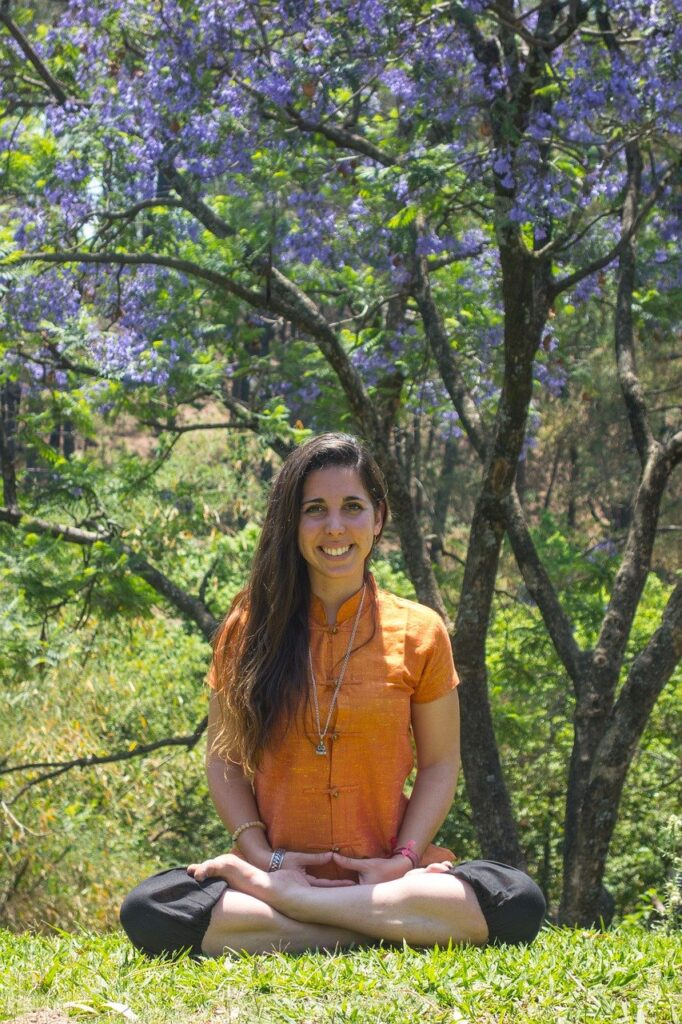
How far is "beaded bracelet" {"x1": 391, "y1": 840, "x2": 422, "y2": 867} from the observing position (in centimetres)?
353

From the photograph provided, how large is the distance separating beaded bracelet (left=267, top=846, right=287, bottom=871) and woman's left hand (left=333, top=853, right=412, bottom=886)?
14 centimetres

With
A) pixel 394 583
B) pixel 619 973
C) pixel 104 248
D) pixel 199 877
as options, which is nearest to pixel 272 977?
pixel 199 877

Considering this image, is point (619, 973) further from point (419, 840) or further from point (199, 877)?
point (199, 877)

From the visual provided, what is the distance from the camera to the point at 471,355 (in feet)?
32.1

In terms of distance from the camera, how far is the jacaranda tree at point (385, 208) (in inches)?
262

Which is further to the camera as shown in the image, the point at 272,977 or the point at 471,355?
the point at 471,355

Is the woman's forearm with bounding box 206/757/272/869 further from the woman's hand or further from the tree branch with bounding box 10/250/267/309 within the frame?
the tree branch with bounding box 10/250/267/309

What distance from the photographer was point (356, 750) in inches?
142

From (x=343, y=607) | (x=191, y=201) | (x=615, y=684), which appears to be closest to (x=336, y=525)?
(x=343, y=607)

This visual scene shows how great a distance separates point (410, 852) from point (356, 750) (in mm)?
302

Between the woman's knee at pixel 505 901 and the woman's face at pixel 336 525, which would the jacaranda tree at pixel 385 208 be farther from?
the woman's knee at pixel 505 901

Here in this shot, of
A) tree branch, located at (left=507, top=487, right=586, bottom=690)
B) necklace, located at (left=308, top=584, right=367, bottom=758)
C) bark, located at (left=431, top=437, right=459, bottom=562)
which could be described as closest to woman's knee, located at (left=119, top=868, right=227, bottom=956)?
necklace, located at (left=308, top=584, right=367, bottom=758)

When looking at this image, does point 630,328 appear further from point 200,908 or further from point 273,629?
point 200,908

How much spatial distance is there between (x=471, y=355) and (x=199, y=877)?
22.1ft
